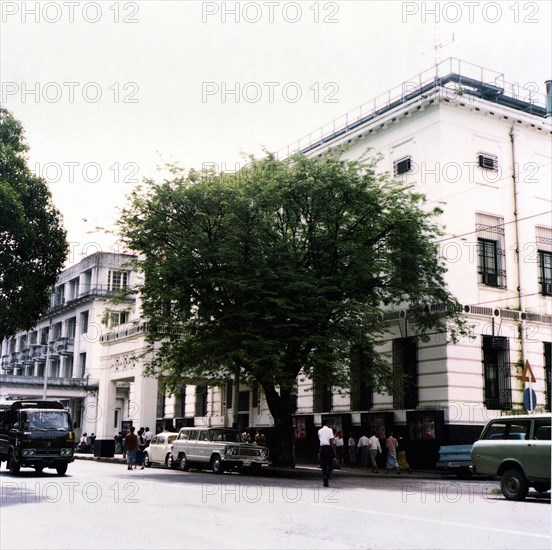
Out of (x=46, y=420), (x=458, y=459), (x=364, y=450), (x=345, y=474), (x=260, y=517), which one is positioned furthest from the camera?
(x=364, y=450)

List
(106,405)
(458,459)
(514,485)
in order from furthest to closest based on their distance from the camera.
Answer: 1. (106,405)
2. (458,459)
3. (514,485)

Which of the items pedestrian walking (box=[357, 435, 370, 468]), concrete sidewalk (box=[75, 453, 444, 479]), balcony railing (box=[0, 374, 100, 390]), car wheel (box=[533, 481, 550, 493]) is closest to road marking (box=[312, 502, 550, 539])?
car wheel (box=[533, 481, 550, 493])

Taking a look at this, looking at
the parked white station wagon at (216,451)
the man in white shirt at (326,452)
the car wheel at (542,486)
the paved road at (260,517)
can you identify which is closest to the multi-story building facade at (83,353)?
the parked white station wagon at (216,451)

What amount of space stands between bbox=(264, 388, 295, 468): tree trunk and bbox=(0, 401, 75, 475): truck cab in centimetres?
761

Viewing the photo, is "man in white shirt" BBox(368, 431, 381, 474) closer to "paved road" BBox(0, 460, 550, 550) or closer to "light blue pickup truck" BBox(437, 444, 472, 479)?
"light blue pickup truck" BBox(437, 444, 472, 479)

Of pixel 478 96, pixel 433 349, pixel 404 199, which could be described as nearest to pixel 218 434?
pixel 433 349

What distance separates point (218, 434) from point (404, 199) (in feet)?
37.8

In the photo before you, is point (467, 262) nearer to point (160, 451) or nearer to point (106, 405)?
point (160, 451)

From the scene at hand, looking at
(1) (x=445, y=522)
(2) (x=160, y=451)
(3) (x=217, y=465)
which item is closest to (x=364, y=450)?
(3) (x=217, y=465)

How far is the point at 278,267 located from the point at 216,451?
7346 mm

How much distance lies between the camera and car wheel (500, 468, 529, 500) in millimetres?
17141

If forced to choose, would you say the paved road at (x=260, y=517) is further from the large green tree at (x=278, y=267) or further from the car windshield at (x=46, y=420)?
the large green tree at (x=278, y=267)

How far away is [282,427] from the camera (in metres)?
29.0

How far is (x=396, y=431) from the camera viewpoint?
31.8 meters
